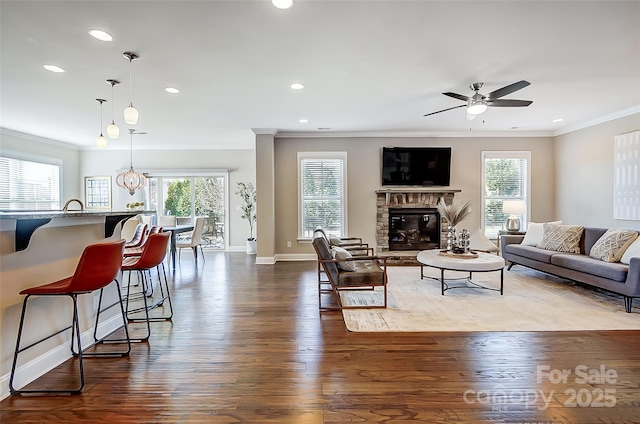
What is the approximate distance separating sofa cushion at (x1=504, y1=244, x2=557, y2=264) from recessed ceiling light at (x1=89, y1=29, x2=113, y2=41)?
606 cm

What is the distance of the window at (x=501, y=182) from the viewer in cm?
698

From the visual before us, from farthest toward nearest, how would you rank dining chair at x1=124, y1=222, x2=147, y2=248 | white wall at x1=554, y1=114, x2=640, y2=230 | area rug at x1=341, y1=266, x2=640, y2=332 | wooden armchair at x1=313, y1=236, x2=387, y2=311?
white wall at x1=554, y1=114, x2=640, y2=230, dining chair at x1=124, y1=222, x2=147, y2=248, wooden armchair at x1=313, y1=236, x2=387, y2=311, area rug at x1=341, y1=266, x2=640, y2=332

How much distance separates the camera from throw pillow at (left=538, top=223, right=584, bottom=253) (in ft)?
15.7

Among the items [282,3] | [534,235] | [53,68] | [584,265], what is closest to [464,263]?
[584,265]

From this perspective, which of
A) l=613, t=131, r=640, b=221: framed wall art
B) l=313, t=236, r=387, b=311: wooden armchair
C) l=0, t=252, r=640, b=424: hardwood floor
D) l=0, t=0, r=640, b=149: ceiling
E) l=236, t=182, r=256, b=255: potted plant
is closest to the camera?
l=0, t=252, r=640, b=424: hardwood floor

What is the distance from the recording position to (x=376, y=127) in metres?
6.41

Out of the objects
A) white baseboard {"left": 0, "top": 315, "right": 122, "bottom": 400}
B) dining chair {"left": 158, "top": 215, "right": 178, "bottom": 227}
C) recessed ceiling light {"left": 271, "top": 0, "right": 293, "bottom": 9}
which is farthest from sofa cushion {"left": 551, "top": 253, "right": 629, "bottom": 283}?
dining chair {"left": 158, "top": 215, "right": 178, "bottom": 227}

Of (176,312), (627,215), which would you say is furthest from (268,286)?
(627,215)

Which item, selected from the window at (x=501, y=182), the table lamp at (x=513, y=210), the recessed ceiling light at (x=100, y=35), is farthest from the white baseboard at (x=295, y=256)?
the recessed ceiling light at (x=100, y=35)

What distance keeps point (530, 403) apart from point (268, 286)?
3.48m

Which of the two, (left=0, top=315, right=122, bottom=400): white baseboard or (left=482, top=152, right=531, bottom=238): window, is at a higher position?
(left=482, top=152, right=531, bottom=238): window

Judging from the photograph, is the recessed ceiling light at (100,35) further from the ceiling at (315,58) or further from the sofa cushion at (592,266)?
the sofa cushion at (592,266)

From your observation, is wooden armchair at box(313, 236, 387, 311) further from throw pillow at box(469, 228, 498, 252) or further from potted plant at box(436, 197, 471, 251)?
throw pillow at box(469, 228, 498, 252)

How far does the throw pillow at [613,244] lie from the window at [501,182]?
274 centimetres
